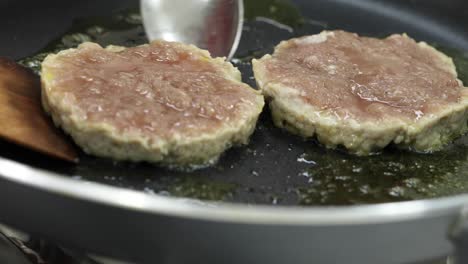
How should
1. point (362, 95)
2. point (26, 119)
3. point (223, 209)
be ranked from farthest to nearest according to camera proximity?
point (362, 95)
point (26, 119)
point (223, 209)

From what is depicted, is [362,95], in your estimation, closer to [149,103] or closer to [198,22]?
[149,103]

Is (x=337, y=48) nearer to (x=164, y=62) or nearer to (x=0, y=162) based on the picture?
(x=164, y=62)

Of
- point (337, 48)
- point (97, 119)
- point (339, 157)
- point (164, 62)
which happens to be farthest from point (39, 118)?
point (337, 48)

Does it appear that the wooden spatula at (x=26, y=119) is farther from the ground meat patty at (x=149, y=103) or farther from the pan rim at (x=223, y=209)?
the pan rim at (x=223, y=209)

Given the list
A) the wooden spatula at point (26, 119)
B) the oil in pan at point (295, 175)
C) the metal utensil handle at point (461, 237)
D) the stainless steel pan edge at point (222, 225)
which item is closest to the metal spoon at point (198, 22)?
the oil in pan at point (295, 175)

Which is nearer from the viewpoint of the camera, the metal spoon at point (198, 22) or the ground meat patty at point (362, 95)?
the ground meat patty at point (362, 95)

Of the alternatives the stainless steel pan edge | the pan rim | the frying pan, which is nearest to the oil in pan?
the frying pan

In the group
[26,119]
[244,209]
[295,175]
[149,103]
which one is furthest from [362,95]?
[26,119]
